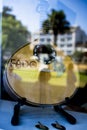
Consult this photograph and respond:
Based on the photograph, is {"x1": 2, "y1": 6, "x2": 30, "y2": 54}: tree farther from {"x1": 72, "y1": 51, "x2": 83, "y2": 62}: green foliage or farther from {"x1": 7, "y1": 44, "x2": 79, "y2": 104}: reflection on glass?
{"x1": 72, "y1": 51, "x2": 83, "y2": 62}: green foliage

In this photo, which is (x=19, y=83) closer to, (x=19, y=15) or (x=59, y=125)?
(x=59, y=125)

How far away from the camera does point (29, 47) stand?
3.81 feet

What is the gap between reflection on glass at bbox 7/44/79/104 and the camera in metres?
1.11

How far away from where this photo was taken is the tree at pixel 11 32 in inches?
60.6

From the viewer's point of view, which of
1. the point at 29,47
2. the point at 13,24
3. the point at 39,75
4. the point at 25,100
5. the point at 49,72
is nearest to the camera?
the point at 25,100

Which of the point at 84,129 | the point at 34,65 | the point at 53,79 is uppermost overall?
the point at 34,65

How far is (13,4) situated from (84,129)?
0.93m

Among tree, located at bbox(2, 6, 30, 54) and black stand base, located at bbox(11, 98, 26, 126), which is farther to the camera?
tree, located at bbox(2, 6, 30, 54)

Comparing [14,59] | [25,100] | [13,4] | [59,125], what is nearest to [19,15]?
[13,4]

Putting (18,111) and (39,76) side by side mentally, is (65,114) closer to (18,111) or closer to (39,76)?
(18,111)

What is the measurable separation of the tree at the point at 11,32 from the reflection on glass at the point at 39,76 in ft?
0.87

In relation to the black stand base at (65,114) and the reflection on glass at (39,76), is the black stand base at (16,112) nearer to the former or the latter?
the reflection on glass at (39,76)

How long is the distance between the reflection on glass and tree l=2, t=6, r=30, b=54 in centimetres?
26

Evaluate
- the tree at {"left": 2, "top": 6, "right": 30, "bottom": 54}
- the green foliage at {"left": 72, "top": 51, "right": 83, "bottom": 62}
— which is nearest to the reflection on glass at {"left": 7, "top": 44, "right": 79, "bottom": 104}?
the tree at {"left": 2, "top": 6, "right": 30, "bottom": 54}
